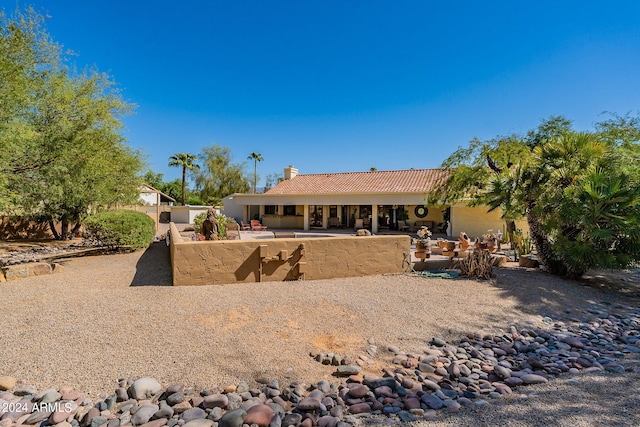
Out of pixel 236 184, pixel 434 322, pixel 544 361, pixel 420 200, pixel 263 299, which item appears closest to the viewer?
pixel 544 361

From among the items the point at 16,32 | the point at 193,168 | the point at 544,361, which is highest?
the point at 193,168

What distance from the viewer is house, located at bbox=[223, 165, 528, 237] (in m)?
22.1

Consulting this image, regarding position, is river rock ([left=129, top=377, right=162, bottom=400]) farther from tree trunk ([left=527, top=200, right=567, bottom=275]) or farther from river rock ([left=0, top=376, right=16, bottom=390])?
tree trunk ([left=527, top=200, right=567, bottom=275])

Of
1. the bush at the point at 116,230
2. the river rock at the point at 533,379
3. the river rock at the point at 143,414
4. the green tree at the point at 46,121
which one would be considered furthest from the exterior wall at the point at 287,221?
the river rock at the point at 143,414

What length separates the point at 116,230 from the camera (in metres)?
12.5

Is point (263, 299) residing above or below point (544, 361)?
above

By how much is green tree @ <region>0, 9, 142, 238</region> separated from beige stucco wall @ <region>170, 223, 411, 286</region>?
491 centimetres

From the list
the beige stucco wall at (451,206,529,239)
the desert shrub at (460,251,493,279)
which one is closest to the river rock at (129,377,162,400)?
the desert shrub at (460,251,493,279)

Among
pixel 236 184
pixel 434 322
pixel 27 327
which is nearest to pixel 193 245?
pixel 27 327

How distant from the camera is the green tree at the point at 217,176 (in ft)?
160

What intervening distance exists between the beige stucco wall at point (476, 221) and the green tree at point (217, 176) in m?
34.6

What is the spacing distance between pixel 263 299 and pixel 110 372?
3169 millimetres

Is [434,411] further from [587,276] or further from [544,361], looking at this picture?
[587,276]

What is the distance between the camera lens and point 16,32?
29.2 ft
